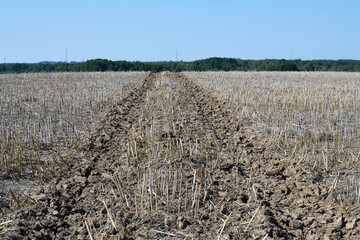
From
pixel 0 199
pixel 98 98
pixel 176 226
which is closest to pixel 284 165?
pixel 176 226

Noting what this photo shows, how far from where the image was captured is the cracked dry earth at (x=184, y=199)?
13.1 feet

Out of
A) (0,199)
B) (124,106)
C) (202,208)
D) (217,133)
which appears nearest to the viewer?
(202,208)

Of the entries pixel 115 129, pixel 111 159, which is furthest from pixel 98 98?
pixel 111 159

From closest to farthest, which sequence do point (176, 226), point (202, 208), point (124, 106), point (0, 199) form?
1. point (176, 226)
2. point (202, 208)
3. point (0, 199)
4. point (124, 106)

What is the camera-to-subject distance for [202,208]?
450 cm

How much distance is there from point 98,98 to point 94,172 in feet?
Answer: 27.5

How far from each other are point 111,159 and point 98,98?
768 cm

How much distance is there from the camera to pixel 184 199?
15.7 feet

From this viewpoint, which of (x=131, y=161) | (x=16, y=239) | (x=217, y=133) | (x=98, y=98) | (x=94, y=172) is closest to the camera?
(x=16, y=239)

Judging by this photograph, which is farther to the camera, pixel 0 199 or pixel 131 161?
pixel 131 161

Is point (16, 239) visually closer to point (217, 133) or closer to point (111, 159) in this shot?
point (111, 159)

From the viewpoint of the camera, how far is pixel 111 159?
21.6ft

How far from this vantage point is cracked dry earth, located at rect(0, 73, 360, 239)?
4.00 m

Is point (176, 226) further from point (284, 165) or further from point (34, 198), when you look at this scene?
point (284, 165)
